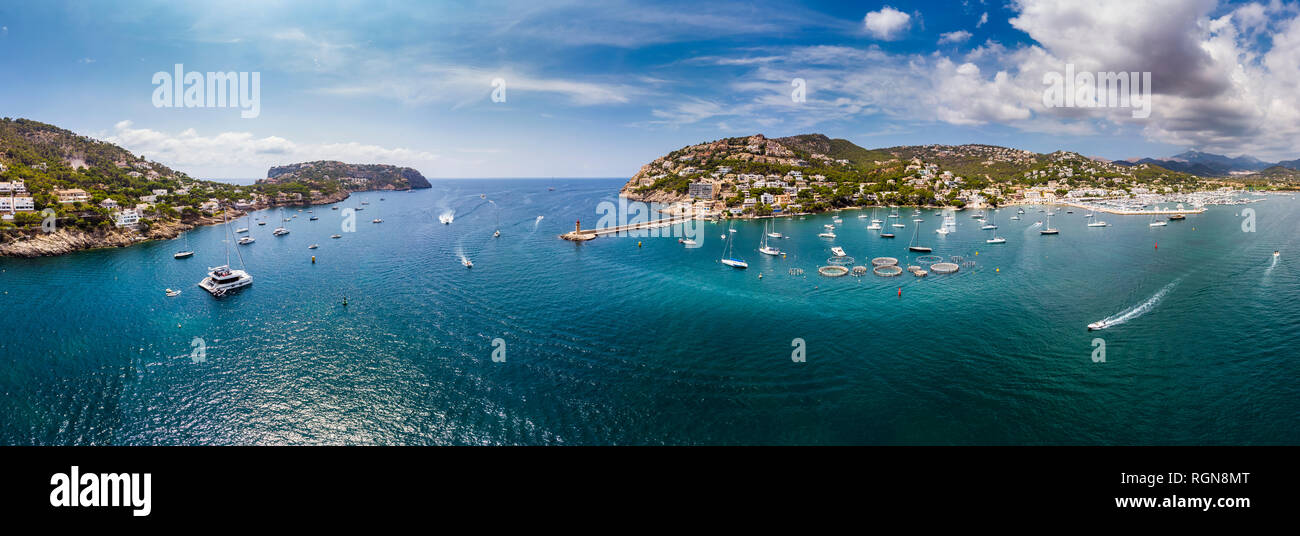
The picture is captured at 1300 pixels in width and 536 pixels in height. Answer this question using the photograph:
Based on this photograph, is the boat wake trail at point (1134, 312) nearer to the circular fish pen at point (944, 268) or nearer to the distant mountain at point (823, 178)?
the circular fish pen at point (944, 268)

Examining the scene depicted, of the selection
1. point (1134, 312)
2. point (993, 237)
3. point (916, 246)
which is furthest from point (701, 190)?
point (1134, 312)

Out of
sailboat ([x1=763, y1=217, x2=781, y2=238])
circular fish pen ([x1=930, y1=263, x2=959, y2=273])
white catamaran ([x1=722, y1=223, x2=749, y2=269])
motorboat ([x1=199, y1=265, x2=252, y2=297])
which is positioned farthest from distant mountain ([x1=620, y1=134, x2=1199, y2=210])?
motorboat ([x1=199, y1=265, x2=252, y2=297])

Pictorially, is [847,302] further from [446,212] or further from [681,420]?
[446,212]

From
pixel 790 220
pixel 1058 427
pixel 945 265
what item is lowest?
pixel 1058 427

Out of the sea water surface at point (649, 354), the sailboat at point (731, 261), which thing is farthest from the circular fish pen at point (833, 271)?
the sailboat at point (731, 261)

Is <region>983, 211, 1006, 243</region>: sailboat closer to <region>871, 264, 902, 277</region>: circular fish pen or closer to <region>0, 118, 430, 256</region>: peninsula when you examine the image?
<region>871, 264, 902, 277</region>: circular fish pen

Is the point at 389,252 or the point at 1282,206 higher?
the point at 1282,206
